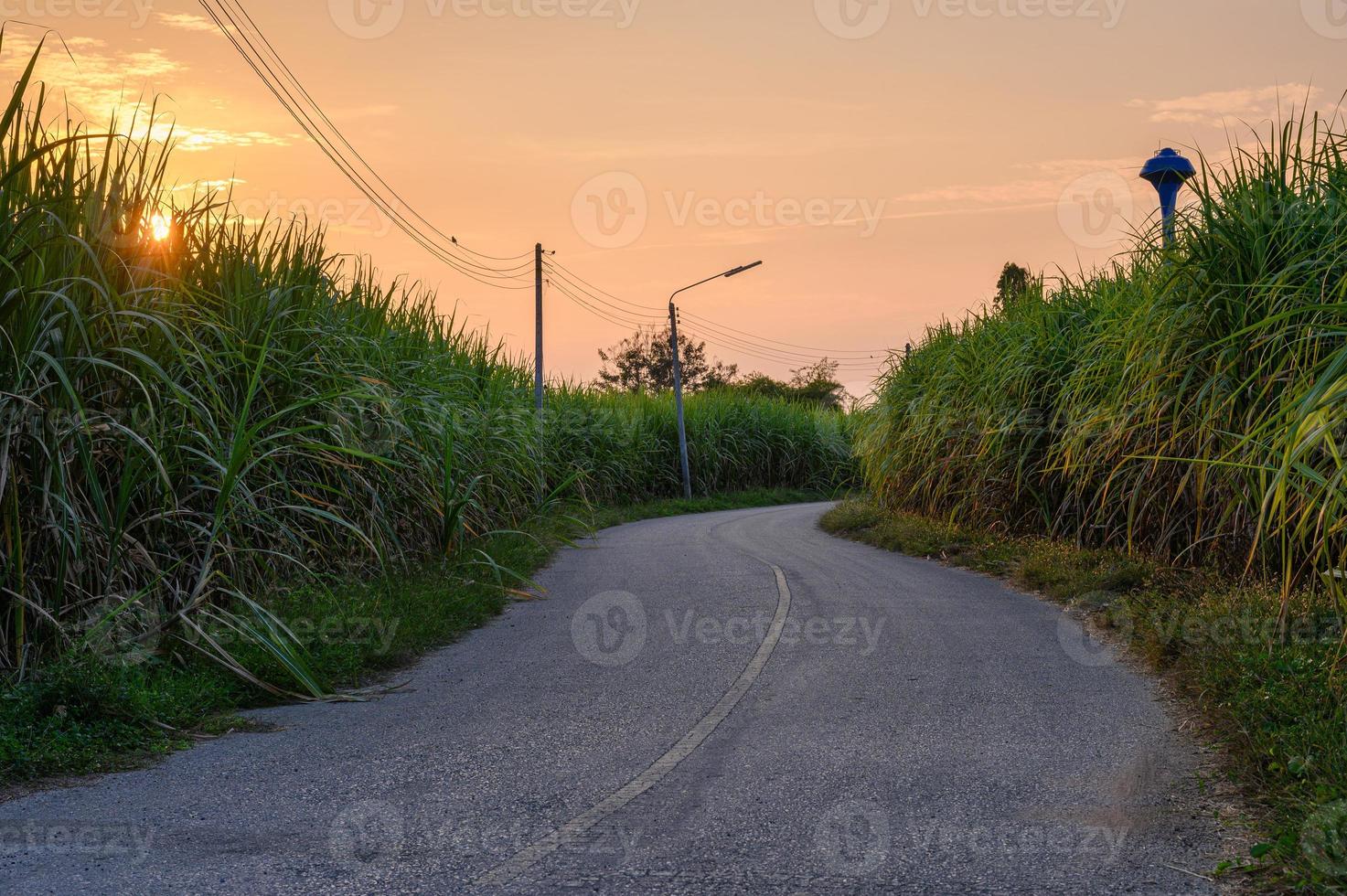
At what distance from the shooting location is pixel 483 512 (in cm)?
1364

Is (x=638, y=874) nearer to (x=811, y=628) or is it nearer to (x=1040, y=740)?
(x=1040, y=740)

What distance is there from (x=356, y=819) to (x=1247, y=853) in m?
3.56

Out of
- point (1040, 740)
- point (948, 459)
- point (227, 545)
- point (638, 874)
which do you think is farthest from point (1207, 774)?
point (948, 459)

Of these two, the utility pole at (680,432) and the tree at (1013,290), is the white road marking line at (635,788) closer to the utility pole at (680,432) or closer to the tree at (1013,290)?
the tree at (1013,290)

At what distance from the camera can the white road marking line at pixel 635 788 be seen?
4.10 m

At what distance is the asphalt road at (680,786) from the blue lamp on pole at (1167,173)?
812cm

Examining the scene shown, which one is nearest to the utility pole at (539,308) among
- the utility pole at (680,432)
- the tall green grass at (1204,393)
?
the utility pole at (680,432)

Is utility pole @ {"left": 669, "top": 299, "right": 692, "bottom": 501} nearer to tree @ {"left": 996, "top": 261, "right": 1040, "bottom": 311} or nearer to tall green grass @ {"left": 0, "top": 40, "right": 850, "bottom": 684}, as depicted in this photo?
tree @ {"left": 996, "top": 261, "right": 1040, "bottom": 311}

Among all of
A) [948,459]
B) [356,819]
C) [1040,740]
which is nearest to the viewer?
[356,819]

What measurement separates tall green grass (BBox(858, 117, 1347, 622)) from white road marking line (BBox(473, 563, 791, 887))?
10.1 feet

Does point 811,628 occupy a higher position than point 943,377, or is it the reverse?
point 943,377

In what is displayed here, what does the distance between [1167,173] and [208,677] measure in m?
13.2

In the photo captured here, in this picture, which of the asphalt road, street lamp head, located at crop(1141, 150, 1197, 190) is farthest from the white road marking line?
street lamp head, located at crop(1141, 150, 1197, 190)

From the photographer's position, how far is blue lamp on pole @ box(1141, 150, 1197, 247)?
14.4 metres
